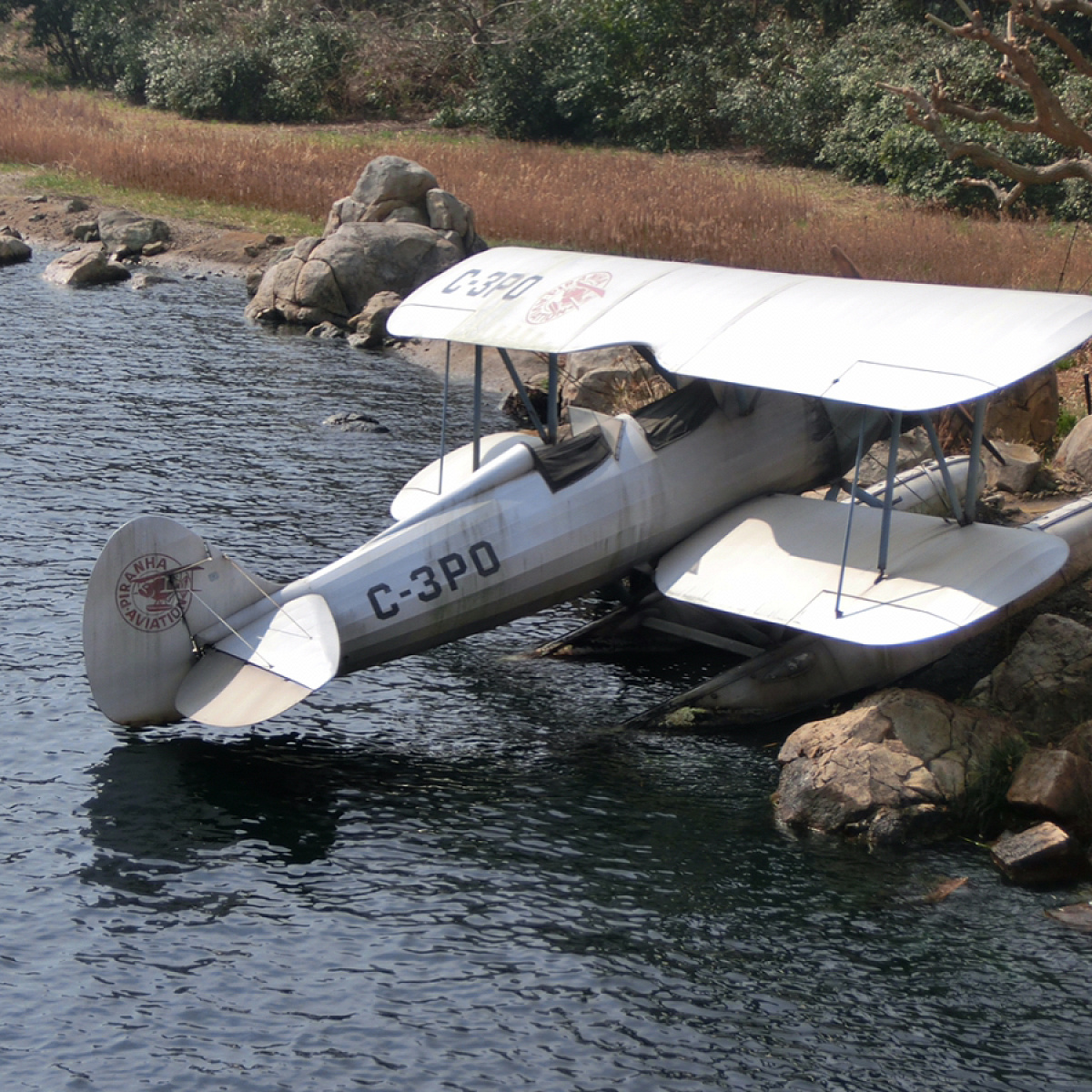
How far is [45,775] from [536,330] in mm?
6584

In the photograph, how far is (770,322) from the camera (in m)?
13.6

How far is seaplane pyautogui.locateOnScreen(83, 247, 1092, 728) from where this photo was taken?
1244cm

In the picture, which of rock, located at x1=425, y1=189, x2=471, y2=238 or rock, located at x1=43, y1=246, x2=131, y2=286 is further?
rock, located at x1=43, y1=246, x2=131, y2=286

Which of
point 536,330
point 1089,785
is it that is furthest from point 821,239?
point 1089,785

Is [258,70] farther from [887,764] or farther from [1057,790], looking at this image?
[1057,790]

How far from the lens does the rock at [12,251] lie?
129 ft

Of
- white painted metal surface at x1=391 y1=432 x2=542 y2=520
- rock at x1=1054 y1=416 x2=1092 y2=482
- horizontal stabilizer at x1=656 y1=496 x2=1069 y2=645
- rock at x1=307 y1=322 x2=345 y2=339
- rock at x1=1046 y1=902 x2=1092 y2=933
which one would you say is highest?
horizontal stabilizer at x1=656 y1=496 x2=1069 y2=645

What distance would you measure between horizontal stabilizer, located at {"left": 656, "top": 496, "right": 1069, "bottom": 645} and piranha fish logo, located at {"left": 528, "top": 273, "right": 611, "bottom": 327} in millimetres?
2838

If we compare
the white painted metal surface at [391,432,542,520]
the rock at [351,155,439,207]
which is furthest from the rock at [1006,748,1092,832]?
the rock at [351,155,439,207]

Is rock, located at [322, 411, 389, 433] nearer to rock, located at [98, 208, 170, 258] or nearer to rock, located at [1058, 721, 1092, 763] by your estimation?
rock, located at [1058, 721, 1092, 763]

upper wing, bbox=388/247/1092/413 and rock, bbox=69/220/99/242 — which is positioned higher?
upper wing, bbox=388/247/1092/413

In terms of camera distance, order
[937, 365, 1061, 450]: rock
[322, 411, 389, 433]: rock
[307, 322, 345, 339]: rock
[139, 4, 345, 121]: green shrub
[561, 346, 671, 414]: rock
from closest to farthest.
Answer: [937, 365, 1061, 450]: rock
[561, 346, 671, 414]: rock
[322, 411, 389, 433]: rock
[307, 322, 345, 339]: rock
[139, 4, 345, 121]: green shrub

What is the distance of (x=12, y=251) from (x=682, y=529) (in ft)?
100

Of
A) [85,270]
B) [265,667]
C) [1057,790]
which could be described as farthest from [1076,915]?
[85,270]
